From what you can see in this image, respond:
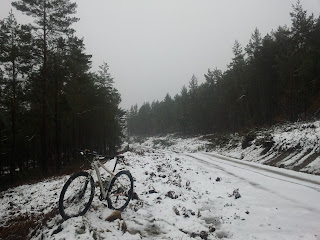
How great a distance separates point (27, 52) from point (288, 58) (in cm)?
3263

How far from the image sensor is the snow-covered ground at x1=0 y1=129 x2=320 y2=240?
5.67m

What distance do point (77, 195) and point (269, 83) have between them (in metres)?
44.1

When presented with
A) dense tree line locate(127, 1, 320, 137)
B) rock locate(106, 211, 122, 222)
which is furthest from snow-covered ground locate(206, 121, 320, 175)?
dense tree line locate(127, 1, 320, 137)

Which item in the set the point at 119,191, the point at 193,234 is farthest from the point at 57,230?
the point at 193,234

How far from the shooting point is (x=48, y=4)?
63.5 ft

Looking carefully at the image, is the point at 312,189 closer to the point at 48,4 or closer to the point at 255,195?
the point at 255,195

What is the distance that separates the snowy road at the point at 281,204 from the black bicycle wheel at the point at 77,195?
3.77 meters

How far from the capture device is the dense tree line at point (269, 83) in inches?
1346

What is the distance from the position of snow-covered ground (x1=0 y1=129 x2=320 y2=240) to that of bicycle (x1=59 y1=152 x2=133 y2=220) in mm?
235

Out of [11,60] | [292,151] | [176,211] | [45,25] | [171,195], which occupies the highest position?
[45,25]

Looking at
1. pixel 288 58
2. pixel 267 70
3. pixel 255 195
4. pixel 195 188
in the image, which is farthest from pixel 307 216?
pixel 267 70

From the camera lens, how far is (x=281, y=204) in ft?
25.7

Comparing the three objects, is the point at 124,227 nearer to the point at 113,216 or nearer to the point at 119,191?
the point at 113,216

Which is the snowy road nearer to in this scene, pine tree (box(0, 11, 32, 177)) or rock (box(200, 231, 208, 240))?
rock (box(200, 231, 208, 240))
